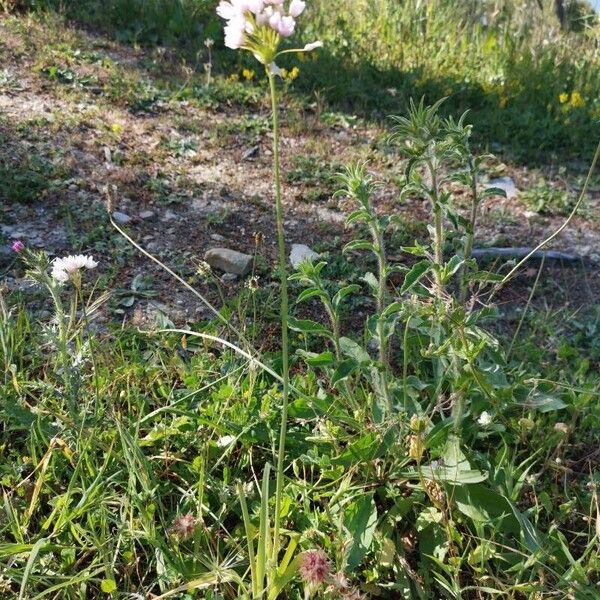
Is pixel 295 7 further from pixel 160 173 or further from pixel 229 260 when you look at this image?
pixel 160 173

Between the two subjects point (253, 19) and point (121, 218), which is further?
point (121, 218)

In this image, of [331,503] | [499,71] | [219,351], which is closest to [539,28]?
[499,71]

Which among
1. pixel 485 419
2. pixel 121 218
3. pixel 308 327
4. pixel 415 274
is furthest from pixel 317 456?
pixel 121 218

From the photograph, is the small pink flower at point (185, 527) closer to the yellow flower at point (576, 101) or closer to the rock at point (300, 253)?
the rock at point (300, 253)

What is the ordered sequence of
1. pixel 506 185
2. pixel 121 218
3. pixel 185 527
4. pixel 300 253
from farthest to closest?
1. pixel 506 185
2. pixel 121 218
3. pixel 300 253
4. pixel 185 527

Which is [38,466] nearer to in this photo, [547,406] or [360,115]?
[547,406]

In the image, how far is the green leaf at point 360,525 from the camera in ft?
5.86

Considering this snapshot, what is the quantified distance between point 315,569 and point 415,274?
83 cm

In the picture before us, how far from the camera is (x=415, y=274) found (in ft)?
6.28

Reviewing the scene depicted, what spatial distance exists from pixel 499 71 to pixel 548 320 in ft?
10.0

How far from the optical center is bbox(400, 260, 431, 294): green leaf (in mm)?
1891

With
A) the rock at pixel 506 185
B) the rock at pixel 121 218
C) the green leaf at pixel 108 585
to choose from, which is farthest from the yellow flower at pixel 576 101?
the green leaf at pixel 108 585

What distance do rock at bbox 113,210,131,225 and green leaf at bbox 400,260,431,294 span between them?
6.25 feet

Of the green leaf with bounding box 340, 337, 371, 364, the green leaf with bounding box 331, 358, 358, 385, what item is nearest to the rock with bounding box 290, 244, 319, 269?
the green leaf with bounding box 340, 337, 371, 364
